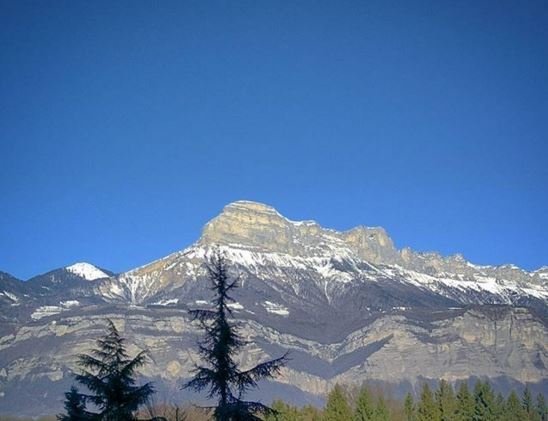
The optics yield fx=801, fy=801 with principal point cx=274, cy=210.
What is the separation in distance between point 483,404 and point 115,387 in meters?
132

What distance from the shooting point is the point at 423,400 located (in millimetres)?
137125

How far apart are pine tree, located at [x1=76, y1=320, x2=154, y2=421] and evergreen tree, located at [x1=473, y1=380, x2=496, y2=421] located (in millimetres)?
127148

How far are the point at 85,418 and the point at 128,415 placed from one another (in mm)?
2440

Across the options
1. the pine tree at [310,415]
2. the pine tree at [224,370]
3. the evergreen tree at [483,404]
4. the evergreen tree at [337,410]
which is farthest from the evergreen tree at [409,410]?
the pine tree at [224,370]

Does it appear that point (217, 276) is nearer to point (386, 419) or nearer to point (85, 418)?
point (85, 418)

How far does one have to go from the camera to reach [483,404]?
15150 cm

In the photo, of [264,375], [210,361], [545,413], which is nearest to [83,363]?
[210,361]

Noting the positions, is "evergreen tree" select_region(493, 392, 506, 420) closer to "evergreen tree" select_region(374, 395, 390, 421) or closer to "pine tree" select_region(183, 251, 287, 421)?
"evergreen tree" select_region(374, 395, 390, 421)

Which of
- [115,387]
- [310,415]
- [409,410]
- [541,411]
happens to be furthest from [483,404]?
[115,387]

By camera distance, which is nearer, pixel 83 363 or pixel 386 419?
pixel 83 363

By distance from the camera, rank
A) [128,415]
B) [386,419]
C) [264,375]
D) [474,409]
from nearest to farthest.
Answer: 1. [128,415]
2. [264,375]
3. [386,419]
4. [474,409]

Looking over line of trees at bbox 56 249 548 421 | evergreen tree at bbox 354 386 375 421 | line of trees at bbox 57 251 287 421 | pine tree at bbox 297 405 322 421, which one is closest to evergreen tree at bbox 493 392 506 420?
evergreen tree at bbox 354 386 375 421

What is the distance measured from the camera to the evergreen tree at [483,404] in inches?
5827

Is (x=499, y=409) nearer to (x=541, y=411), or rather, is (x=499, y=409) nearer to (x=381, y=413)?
(x=381, y=413)
